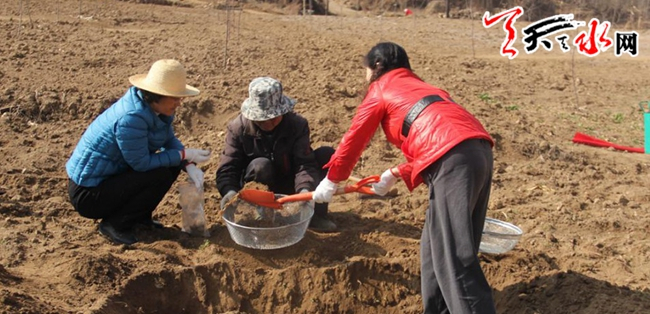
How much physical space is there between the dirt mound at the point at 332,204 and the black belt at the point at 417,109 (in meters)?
1.33

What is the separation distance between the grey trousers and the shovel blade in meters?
1.13

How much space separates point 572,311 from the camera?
12.6ft

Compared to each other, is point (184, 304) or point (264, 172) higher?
point (264, 172)

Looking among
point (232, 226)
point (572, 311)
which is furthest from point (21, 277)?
point (572, 311)

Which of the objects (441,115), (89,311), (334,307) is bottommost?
(334,307)

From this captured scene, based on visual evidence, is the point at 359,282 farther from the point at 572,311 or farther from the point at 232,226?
the point at 572,311

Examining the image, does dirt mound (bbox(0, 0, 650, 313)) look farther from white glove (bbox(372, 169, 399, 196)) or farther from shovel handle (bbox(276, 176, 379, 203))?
white glove (bbox(372, 169, 399, 196))

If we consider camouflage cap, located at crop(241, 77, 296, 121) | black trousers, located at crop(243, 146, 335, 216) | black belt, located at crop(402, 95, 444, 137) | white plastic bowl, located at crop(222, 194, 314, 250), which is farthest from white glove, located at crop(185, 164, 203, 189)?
black belt, located at crop(402, 95, 444, 137)

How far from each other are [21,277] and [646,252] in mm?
3895

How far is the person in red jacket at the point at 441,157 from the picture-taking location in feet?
10.3

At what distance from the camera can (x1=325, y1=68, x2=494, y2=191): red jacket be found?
10.4ft

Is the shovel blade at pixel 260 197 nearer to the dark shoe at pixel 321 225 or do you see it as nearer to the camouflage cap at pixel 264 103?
the camouflage cap at pixel 264 103

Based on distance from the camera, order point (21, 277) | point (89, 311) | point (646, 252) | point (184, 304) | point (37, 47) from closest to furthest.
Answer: point (89, 311), point (21, 277), point (184, 304), point (646, 252), point (37, 47)

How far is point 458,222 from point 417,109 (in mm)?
563
